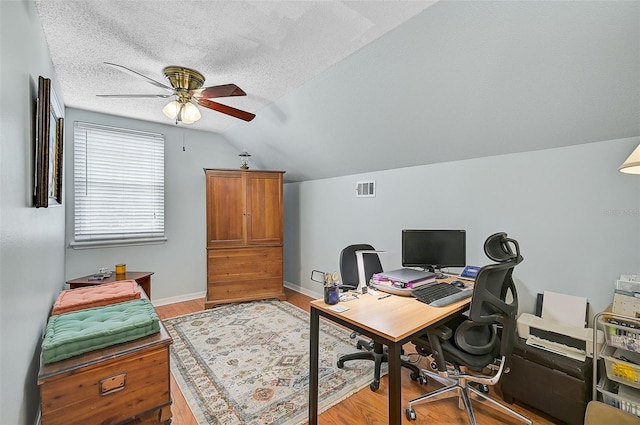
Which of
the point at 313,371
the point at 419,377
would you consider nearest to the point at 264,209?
the point at 313,371

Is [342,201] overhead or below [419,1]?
below

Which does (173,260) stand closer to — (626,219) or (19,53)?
(19,53)

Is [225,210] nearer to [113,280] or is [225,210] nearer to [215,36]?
[113,280]

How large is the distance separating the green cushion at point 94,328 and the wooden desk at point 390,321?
3.61 ft

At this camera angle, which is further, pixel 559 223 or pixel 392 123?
pixel 392 123

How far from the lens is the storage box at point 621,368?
1494mm

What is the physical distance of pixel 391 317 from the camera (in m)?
1.54

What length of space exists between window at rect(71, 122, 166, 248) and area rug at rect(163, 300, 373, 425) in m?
1.34

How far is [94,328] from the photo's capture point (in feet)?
5.40

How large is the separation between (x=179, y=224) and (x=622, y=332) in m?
4.60

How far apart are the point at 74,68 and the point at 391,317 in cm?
317

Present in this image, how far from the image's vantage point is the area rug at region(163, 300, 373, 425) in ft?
6.24

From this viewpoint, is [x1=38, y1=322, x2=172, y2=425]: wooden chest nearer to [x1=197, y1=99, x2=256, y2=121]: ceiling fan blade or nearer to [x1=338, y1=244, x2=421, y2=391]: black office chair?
[x1=338, y1=244, x2=421, y2=391]: black office chair

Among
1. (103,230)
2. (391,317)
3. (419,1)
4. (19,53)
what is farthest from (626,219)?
(103,230)
